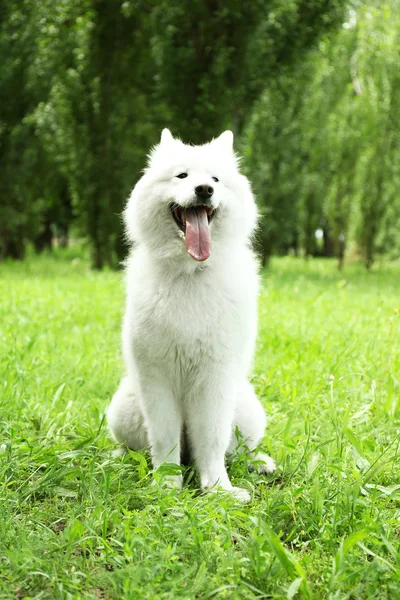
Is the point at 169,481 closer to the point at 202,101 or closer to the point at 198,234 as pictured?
the point at 198,234

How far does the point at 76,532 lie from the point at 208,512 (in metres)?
0.60

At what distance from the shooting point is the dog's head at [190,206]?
2.96 meters

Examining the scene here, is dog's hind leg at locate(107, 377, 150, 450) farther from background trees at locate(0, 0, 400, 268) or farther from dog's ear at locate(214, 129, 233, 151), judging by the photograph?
background trees at locate(0, 0, 400, 268)

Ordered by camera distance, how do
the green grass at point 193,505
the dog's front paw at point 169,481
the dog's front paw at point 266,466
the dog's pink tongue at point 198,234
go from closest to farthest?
the green grass at point 193,505 < the dog's front paw at point 169,481 < the dog's pink tongue at point 198,234 < the dog's front paw at point 266,466

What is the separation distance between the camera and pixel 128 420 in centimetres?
333

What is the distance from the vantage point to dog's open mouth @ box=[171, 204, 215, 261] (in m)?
2.94

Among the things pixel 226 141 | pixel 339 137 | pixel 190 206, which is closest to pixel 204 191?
pixel 190 206

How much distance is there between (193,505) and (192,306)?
0.94 meters

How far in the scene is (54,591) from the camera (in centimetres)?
208

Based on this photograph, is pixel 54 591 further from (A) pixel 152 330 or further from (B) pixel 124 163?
(B) pixel 124 163

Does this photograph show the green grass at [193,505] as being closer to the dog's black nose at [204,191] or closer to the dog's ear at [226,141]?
the dog's black nose at [204,191]

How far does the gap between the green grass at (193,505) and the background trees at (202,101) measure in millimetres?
8028

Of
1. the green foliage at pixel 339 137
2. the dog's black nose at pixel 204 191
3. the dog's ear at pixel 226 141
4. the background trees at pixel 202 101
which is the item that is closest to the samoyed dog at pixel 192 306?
the dog's black nose at pixel 204 191

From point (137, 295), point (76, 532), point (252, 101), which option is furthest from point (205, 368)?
point (252, 101)
